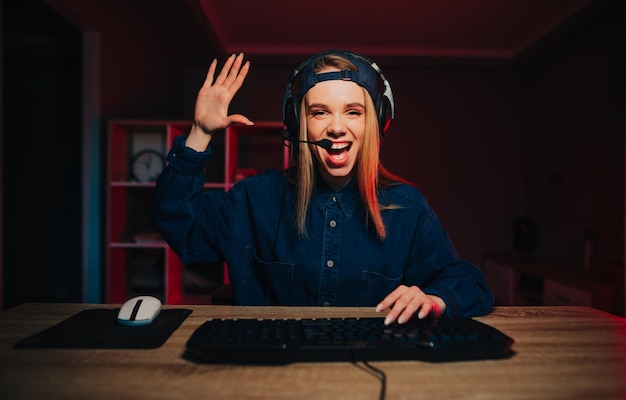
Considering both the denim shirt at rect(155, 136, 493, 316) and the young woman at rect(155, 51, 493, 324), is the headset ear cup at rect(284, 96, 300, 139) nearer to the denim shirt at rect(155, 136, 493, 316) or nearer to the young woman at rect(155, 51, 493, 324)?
the young woman at rect(155, 51, 493, 324)

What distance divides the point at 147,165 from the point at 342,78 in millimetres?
2255

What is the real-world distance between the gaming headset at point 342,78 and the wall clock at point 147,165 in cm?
205

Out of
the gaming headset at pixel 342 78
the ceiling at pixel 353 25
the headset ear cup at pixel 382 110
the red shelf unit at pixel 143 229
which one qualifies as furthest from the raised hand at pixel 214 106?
the ceiling at pixel 353 25

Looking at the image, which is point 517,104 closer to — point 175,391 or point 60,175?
point 60,175

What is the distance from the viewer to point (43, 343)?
28.7 inches

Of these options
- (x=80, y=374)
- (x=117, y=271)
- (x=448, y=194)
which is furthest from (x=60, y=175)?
(x=80, y=374)

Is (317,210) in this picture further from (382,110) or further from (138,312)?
(138,312)

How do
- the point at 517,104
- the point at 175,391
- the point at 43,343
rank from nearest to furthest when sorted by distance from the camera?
the point at 175,391 → the point at 43,343 → the point at 517,104

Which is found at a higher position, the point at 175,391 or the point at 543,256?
the point at 175,391

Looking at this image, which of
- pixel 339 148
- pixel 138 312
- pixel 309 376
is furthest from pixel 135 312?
pixel 339 148

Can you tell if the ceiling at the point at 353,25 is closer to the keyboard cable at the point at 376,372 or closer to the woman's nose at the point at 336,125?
the woman's nose at the point at 336,125

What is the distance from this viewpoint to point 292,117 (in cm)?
127

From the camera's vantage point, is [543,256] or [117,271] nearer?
[117,271]

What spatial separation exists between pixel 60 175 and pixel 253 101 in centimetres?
195
